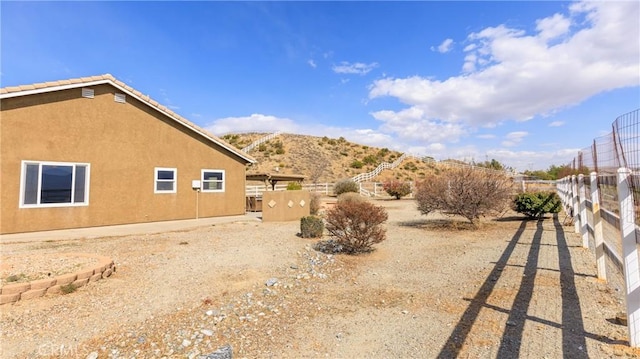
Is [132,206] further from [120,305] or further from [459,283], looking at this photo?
[459,283]

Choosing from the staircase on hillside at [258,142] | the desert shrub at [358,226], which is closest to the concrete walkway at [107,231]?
the desert shrub at [358,226]

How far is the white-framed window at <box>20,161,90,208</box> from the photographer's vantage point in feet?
34.9

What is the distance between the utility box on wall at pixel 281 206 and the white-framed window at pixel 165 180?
383 cm

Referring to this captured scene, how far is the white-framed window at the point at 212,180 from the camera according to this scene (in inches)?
587

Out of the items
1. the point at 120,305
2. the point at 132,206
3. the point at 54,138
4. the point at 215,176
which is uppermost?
the point at 54,138

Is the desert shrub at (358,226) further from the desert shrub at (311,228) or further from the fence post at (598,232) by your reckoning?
the fence post at (598,232)

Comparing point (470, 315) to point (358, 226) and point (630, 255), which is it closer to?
point (630, 255)

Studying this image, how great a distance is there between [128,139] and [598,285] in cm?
1452

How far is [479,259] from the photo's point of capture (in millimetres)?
7355

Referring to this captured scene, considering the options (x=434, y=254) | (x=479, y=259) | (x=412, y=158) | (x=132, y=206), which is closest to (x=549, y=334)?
(x=479, y=259)

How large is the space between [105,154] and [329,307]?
1127cm

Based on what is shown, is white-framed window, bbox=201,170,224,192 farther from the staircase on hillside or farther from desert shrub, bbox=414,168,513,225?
the staircase on hillside

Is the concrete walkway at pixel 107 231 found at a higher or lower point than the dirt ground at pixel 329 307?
higher

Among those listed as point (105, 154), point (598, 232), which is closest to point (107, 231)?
point (105, 154)
